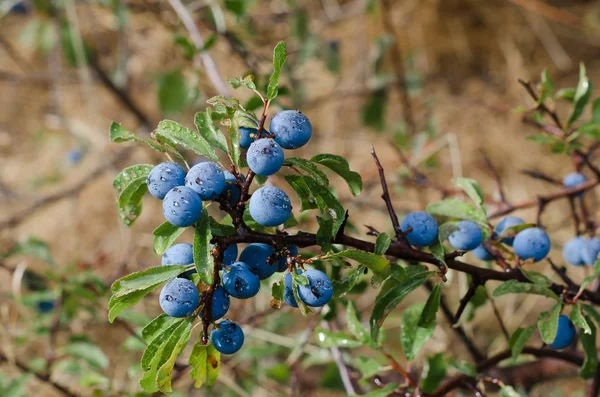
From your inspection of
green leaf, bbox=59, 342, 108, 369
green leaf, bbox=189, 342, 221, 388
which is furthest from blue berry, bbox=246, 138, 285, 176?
green leaf, bbox=59, 342, 108, 369

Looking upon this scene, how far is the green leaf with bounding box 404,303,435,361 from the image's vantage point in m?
0.99

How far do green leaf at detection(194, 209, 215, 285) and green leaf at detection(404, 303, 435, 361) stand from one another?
0.44 metres

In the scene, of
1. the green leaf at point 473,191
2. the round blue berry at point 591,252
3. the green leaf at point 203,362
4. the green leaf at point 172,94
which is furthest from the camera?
the green leaf at point 172,94

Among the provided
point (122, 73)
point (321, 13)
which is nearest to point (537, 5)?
point (321, 13)

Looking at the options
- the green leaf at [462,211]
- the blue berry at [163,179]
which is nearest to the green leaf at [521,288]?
the green leaf at [462,211]

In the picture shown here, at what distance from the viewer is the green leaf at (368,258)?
0.70m

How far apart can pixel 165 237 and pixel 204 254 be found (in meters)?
0.09

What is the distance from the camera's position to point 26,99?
4375 mm

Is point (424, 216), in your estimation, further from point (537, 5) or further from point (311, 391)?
point (537, 5)

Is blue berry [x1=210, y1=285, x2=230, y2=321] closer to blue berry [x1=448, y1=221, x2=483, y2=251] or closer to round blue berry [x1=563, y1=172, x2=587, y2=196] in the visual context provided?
blue berry [x1=448, y1=221, x2=483, y2=251]

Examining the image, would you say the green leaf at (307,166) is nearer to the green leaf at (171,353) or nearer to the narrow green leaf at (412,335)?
the green leaf at (171,353)

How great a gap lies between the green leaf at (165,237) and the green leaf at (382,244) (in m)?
0.25

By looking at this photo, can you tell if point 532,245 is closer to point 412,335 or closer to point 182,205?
point 412,335

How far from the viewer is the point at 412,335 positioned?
39.9 inches
